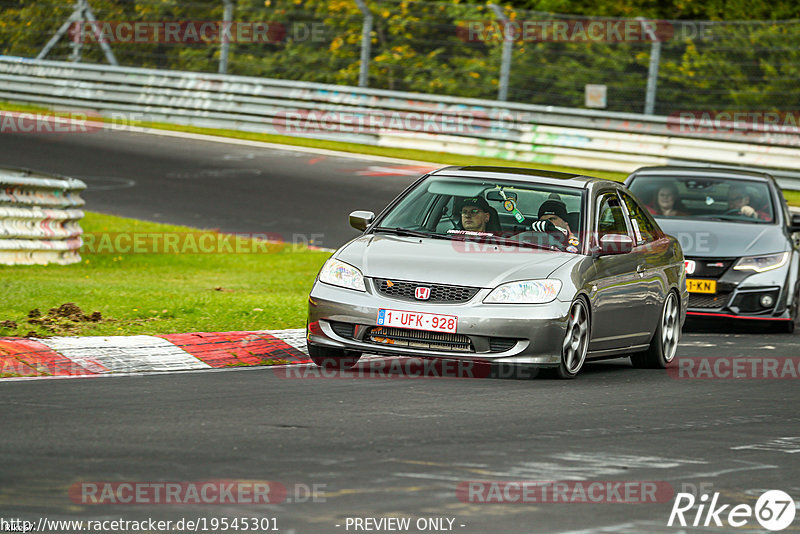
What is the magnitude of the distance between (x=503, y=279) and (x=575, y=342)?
2.66ft

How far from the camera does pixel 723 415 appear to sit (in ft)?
28.5

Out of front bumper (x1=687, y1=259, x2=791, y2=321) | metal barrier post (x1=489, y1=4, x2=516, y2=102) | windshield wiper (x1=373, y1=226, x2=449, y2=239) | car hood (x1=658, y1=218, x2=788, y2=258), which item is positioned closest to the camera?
windshield wiper (x1=373, y1=226, x2=449, y2=239)

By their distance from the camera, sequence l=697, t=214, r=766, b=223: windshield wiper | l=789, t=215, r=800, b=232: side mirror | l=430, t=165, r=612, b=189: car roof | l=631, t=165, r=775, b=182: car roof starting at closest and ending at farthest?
l=430, t=165, r=612, b=189: car roof
l=789, t=215, r=800, b=232: side mirror
l=697, t=214, r=766, b=223: windshield wiper
l=631, t=165, r=775, b=182: car roof

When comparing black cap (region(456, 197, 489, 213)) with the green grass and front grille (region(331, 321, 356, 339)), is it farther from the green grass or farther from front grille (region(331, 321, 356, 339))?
the green grass

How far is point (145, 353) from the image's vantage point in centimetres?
998

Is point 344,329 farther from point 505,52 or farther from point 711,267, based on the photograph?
point 505,52

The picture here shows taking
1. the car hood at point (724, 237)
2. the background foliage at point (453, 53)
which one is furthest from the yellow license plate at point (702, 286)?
the background foliage at point (453, 53)

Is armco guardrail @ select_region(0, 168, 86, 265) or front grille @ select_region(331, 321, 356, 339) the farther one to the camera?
armco guardrail @ select_region(0, 168, 86, 265)

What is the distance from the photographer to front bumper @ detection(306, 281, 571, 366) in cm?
935

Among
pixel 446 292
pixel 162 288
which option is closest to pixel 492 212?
pixel 446 292

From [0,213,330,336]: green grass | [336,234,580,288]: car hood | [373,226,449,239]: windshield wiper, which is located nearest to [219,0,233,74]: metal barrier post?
[0,213,330,336]: green grass

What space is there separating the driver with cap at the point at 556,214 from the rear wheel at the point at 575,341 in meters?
0.71

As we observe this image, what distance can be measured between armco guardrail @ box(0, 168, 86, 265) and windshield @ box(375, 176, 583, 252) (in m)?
6.55

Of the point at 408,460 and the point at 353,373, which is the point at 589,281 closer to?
the point at 353,373
